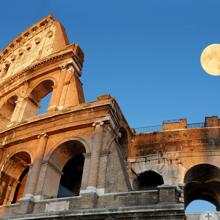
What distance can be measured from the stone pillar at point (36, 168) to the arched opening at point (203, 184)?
245 inches

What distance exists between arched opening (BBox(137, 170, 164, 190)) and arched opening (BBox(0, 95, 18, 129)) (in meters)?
8.18

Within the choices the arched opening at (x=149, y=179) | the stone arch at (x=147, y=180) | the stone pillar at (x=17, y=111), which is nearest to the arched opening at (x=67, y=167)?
the stone arch at (x=147, y=180)

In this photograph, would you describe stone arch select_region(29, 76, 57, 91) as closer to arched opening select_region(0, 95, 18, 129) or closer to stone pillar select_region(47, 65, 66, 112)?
stone pillar select_region(47, 65, 66, 112)

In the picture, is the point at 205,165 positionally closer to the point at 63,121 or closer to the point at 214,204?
the point at 214,204

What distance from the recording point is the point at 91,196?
12156 mm

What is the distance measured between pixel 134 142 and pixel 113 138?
3322 millimetres

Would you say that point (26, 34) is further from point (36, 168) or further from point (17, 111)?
point (36, 168)

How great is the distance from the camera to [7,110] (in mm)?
20766

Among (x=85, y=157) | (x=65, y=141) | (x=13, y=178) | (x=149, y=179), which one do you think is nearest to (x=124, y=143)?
(x=149, y=179)

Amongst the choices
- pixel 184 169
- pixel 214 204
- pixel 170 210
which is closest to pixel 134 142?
pixel 184 169

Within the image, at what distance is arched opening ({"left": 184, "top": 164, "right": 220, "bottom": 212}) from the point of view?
16.0 meters

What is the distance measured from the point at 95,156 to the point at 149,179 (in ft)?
15.5

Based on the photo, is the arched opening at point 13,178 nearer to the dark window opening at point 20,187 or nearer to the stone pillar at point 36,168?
the dark window opening at point 20,187

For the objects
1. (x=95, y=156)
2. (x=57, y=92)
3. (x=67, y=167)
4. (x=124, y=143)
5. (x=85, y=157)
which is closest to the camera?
(x=95, y=156)
